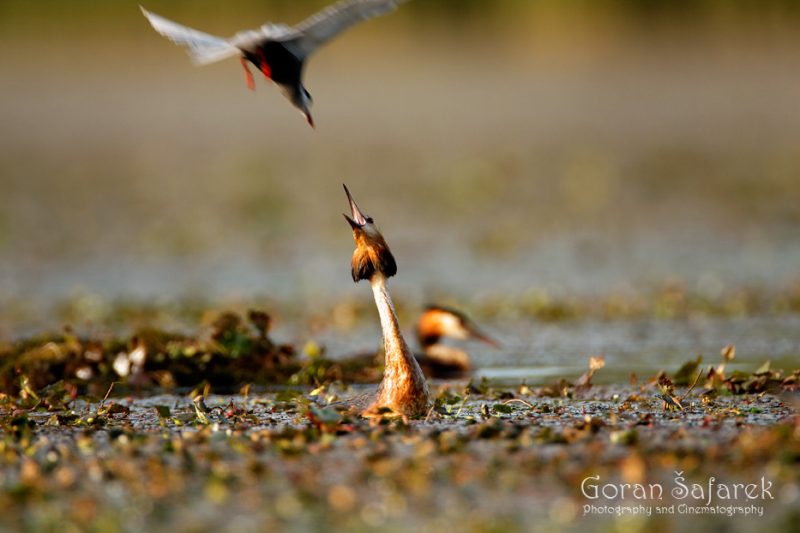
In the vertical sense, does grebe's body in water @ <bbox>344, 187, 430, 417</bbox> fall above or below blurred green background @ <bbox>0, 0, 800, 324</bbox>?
below

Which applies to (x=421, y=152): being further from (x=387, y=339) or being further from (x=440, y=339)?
(x=387, y=339)

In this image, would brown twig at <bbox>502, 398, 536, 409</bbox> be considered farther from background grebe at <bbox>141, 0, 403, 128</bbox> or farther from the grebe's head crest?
background grebe at <bbox>141, 0, 403, 128</bbox>

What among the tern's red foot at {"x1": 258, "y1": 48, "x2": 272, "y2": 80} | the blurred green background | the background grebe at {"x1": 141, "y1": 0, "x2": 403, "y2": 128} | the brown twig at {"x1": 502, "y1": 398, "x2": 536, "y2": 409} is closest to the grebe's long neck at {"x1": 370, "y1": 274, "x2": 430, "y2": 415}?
the brown twig at {"x1": 502, "y1": 398, "x2": 536, "y2": 409}

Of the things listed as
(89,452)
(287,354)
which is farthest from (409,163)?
(89,452)

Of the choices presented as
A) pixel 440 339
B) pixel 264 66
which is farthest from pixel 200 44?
pixel 440 339

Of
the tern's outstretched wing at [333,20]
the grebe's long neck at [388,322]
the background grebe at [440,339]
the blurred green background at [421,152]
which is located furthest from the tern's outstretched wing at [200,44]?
the blurred green background at [421,152]
